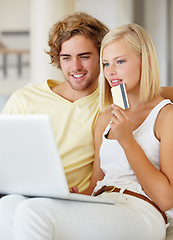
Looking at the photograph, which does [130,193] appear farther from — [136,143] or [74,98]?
[74,98]

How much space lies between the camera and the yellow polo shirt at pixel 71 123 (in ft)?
5.55

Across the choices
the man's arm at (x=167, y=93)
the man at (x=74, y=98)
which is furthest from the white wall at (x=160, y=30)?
the man's arm at (x=167, y=93)

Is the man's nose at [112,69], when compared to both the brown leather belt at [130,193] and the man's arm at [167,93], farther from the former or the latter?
the brown leather belt at [130,193]

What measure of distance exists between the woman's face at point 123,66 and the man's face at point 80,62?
29 cm

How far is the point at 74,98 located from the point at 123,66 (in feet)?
1.40

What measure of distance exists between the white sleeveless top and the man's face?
0.35 meters

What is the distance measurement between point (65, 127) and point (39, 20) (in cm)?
267

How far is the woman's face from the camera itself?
56.8 inches

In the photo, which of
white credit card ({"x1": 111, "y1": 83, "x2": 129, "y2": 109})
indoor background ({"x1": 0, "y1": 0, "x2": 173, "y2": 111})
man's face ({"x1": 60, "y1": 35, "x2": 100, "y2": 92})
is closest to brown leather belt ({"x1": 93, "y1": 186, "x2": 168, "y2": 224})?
white credit card ({"x1": 111, "y1": 83, "x2": 129, "y2": 109})

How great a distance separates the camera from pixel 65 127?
1741 mm

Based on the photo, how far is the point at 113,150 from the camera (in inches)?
58.3

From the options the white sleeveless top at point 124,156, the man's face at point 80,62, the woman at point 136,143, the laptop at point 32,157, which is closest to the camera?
the laptop at point 32,157

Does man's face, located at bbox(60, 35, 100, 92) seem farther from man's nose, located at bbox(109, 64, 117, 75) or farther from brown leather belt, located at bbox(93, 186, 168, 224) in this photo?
brown leather belt, located at bbox(93, 186, 168, 224)

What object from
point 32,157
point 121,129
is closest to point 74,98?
point 121,129
